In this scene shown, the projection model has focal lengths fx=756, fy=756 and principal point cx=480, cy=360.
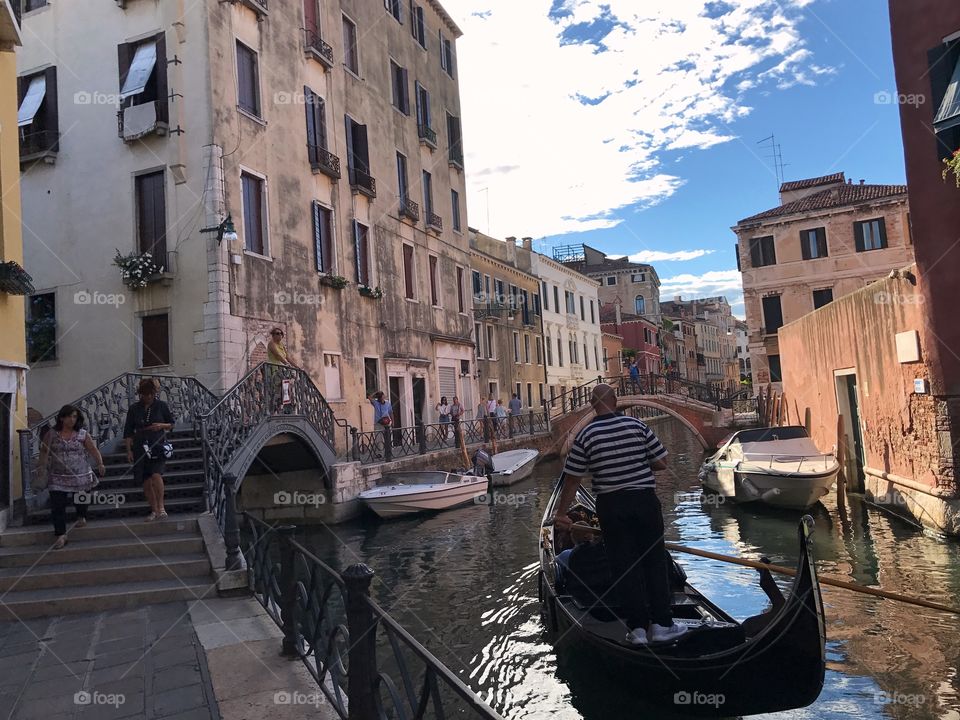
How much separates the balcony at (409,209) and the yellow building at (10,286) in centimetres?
1151

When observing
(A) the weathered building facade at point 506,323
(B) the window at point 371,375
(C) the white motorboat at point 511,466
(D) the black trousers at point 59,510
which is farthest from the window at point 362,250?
(D) the black trousers at point 59,510

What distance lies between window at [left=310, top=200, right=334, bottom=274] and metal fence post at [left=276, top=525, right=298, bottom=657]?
1155 centimetres

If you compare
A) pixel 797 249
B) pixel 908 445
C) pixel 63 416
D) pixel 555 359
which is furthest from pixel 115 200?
pixel 555 359

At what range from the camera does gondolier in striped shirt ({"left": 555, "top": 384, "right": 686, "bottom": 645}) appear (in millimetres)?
4582

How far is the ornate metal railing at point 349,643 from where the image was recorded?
273 centimetres

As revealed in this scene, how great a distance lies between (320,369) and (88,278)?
4.44m

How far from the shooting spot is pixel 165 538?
262 inches

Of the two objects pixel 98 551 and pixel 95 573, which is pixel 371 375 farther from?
pixel 95 573

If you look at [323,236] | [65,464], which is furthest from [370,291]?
[65,464]

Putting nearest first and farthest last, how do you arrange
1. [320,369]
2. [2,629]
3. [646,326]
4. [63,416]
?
[2,629]
[63,416]
[320,369]
[646,326]

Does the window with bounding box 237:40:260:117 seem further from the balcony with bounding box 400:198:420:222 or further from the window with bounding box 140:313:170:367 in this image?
the balcony with bounding box 400:198:420:222

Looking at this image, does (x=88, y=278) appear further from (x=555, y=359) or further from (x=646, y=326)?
(x=646, y=326)

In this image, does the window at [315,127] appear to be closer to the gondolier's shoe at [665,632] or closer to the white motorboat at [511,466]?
the white motorboat at [511,466]

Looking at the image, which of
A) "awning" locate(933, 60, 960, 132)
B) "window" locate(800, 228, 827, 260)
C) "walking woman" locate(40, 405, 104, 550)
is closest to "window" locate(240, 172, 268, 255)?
"walking woman" locate(40, 405, 104, 550)
